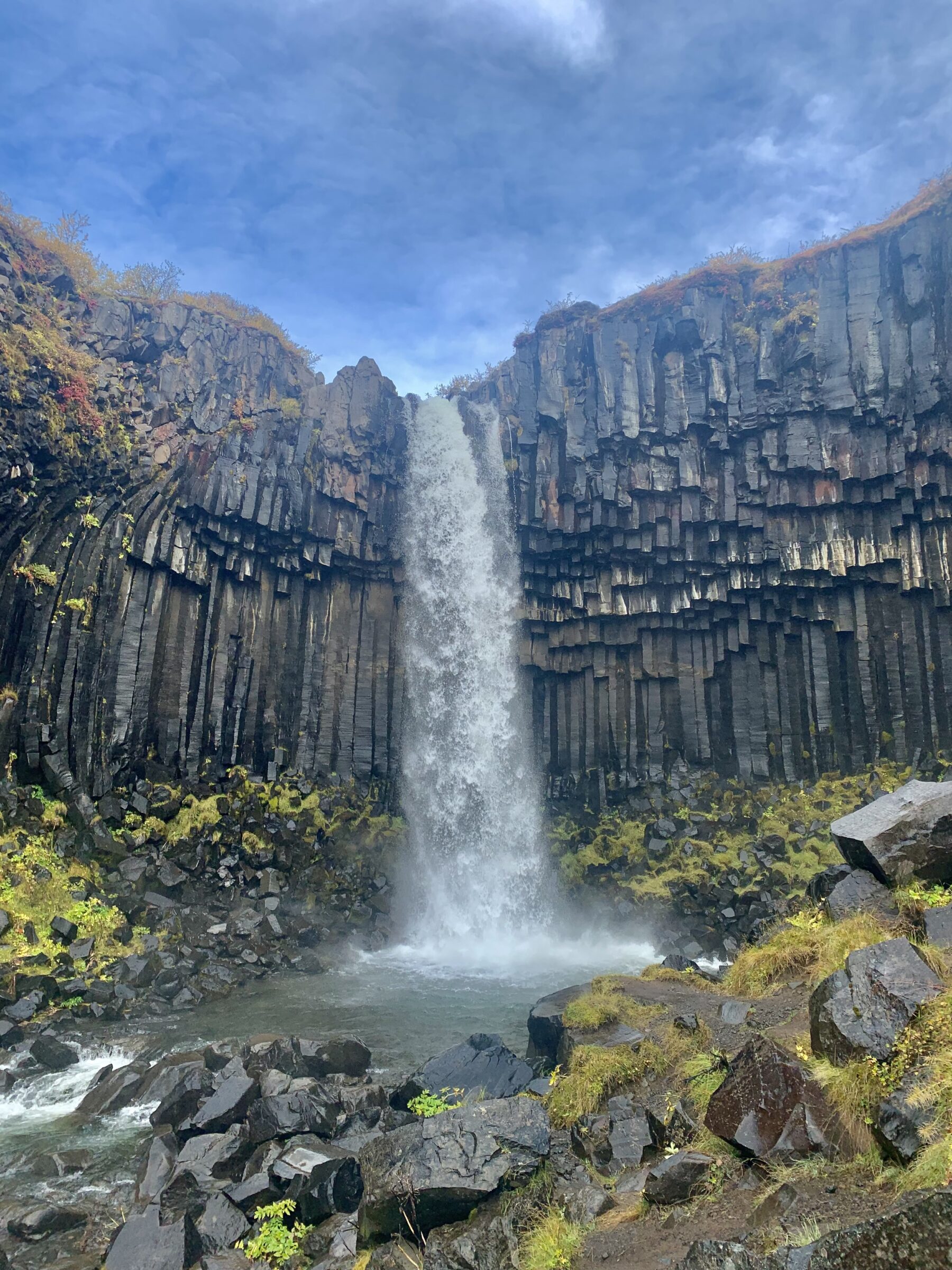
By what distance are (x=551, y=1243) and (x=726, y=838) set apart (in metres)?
19.4

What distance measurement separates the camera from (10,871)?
16.1m

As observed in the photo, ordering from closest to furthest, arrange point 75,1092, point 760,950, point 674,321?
point 760,950, point 75,1092, point 674,321

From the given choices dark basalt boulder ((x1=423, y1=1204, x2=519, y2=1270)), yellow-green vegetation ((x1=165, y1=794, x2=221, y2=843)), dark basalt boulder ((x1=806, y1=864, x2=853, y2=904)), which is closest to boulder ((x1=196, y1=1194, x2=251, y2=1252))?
dark basalt boulder ((x1=423, y1=1204, x2=519, y2=1270))

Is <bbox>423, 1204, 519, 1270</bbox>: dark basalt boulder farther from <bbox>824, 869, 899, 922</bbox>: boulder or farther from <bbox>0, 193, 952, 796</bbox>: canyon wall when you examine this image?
<bbox>0, 193, 952, 796</bbox>: canyon wall

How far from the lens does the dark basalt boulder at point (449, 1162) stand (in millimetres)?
5688

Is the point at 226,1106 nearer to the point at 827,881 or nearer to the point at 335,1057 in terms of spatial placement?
the point at 335,1057

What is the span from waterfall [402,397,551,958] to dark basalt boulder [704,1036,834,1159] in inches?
700

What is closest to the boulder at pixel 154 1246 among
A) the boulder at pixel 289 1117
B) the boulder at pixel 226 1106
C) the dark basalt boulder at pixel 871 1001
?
the boulder at pixel 289 1117

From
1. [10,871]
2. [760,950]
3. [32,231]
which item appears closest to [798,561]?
[760,950]

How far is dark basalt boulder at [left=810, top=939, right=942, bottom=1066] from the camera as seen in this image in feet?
16.6

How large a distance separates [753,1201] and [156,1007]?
531 inches

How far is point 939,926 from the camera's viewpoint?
676cm

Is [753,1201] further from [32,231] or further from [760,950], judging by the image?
[32,231]

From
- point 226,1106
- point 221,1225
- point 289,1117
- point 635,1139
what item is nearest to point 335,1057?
point 226,1106
